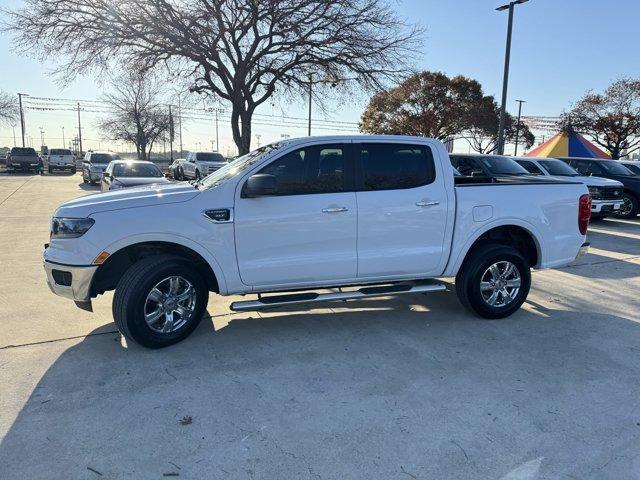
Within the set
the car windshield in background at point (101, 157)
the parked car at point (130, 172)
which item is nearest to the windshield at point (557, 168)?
the parked car at point (130, 172)

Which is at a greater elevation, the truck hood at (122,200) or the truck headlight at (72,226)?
the truck hood at (122,200)

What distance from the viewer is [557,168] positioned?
13.8m

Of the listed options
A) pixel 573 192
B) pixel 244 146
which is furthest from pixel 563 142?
pixel 573 192

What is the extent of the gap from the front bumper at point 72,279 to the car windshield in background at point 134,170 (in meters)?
9.99

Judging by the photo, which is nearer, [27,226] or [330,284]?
[330,284]

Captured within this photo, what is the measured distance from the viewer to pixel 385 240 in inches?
186

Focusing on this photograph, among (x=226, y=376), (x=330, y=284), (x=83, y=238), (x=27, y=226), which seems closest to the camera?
(x=226, y=376)

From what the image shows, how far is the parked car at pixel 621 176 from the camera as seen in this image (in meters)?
14.1

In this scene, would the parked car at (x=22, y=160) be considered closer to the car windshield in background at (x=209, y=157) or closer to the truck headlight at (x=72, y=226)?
the car windshield in background at (x=209, y=157)

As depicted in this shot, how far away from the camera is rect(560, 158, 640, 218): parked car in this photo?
553 inches

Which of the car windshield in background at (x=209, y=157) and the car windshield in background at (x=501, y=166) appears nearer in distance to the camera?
the car windshield in background at (x=501, y=166)

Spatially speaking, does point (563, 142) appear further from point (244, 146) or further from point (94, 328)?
point (94, 328)

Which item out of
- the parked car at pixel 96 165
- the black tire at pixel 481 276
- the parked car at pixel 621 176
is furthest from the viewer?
the parked car at pixel 96 165

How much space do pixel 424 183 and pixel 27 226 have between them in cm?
951
